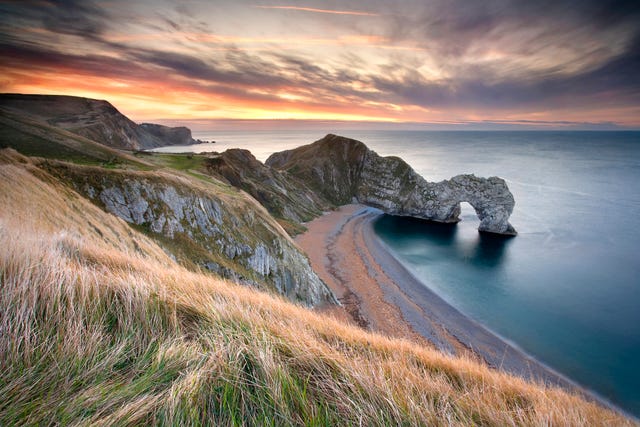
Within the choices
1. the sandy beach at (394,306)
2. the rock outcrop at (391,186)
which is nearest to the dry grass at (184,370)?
the sandy beach at (394,306)

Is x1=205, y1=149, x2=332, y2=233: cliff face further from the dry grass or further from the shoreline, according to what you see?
the dry grass

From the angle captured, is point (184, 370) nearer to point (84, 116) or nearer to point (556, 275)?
point (556, 275)

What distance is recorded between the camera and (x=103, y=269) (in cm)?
389

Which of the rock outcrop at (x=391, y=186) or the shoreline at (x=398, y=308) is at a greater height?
the rock outcrop at (x=391, y=186)

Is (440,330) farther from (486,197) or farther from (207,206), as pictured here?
(486,197)

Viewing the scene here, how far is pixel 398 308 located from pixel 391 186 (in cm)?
5497

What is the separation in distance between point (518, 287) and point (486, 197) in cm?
2748

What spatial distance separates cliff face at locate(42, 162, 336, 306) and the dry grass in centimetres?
1642

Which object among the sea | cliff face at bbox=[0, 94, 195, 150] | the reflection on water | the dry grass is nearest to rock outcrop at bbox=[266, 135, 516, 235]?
the reflection on water

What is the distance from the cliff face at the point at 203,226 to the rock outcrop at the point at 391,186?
50.4 meters

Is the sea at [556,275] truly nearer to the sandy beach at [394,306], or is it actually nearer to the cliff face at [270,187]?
the sandy beach at [394,306]

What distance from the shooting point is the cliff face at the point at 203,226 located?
19.4m

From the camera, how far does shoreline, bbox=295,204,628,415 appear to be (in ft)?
81.1

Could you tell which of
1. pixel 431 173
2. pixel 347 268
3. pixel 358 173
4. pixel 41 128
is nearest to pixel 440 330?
pixel 347 268
